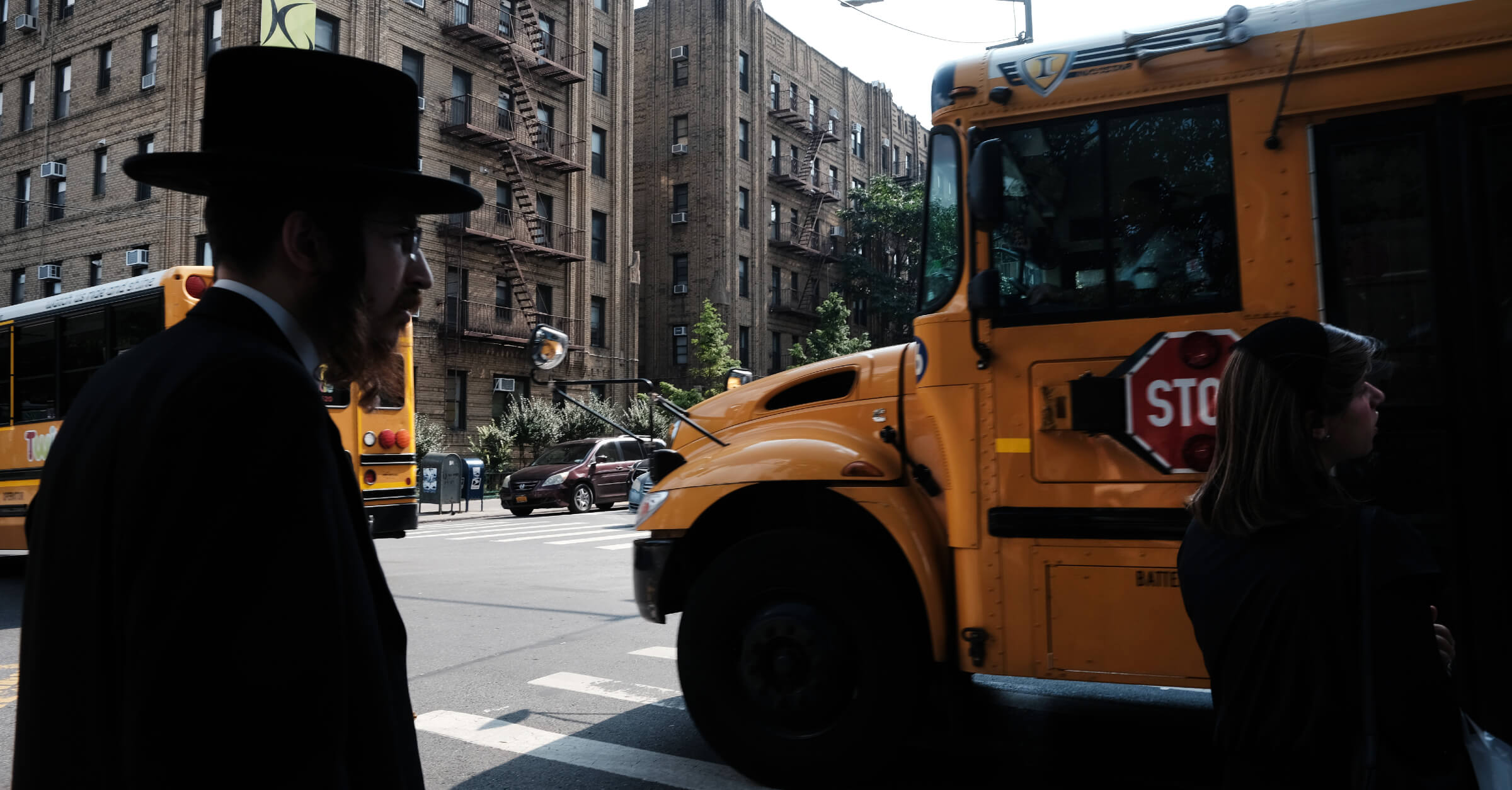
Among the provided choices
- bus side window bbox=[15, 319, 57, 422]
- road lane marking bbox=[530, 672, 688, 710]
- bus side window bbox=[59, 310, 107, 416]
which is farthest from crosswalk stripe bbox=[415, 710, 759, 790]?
bus side window bbox=[15, 319, 57, 422]

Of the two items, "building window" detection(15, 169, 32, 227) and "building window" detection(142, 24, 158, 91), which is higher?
"building window" detection(142, 24, 158, 91)

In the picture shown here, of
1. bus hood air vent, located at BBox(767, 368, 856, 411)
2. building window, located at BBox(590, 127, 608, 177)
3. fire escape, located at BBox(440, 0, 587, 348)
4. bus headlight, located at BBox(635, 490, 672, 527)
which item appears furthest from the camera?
building window, located at BBox(590, 127, 608, 177)

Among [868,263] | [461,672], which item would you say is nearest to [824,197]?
[868,263]

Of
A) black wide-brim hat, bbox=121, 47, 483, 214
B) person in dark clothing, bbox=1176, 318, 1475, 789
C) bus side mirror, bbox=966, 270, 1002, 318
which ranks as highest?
bus side mirror, bbox=966, 270, 1002, 318

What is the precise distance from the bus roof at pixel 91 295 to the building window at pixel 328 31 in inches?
775

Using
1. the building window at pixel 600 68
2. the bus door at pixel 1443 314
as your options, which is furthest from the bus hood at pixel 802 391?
the building window at pixel 600 68

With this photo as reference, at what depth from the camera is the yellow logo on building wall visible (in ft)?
85.8

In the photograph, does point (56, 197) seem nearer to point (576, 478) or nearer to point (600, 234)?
point (600, 234)

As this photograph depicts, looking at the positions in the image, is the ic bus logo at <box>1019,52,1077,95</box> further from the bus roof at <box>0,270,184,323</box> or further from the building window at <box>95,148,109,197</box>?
the building window at <box>95,148,109,197</box>

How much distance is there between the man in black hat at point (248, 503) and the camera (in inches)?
46.9

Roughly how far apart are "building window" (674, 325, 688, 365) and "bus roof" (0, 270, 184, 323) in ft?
107

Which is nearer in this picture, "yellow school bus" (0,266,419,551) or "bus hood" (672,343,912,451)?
"bus hood" (672,343,912,451)

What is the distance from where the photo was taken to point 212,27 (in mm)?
29938

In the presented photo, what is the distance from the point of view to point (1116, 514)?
389 cm
